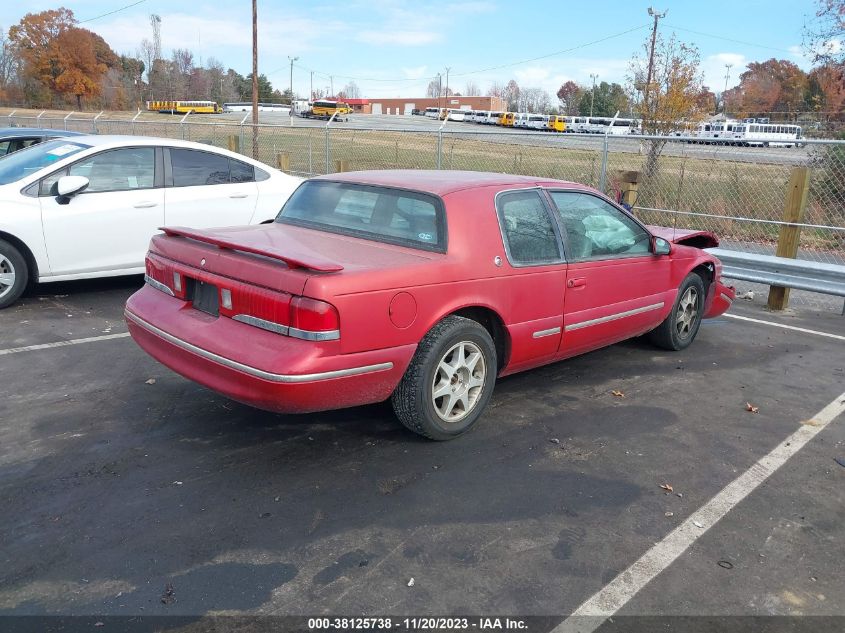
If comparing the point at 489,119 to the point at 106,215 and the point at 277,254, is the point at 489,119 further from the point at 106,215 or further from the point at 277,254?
the point at 277,254

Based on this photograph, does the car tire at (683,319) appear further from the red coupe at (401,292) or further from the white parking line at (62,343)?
the white parking line at (62,343)

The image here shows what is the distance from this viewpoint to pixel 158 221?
7.51 m

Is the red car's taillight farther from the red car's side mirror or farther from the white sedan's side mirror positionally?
the white sedan's side mirror

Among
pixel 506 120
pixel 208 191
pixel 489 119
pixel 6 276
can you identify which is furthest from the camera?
pixel 489 119

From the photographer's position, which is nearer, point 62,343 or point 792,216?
point 62,343

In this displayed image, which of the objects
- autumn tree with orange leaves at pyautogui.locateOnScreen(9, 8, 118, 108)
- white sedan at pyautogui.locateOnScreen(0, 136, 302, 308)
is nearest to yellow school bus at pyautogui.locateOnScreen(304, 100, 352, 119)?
autumn tree with orange leaves at pyautogui.locateOnScreen(9, 8, 118, 108)

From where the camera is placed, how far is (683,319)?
6375 millimetres

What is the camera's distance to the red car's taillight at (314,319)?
356 cm

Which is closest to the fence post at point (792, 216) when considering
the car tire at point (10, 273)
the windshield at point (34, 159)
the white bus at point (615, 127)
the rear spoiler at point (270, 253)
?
the white bus at point (615, 127)

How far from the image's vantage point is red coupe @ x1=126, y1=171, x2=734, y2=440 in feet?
12.0

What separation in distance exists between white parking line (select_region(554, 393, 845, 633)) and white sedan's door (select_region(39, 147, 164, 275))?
234 inches

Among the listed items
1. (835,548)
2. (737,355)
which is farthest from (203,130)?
(835,548)

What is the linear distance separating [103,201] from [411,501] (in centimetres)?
512

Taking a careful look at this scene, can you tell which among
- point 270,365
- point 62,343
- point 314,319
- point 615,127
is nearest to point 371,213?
point 314,319
